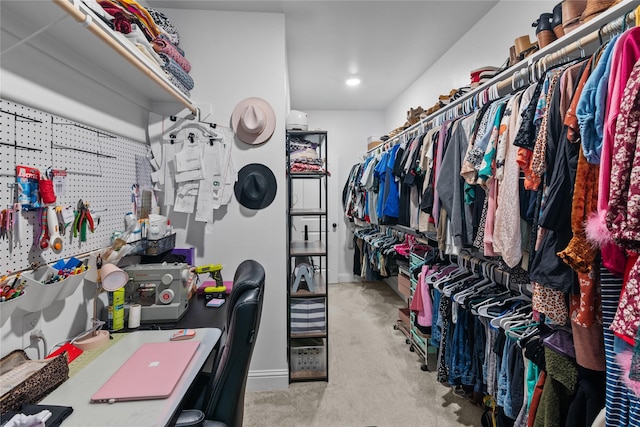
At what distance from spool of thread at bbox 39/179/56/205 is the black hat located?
113 centimetres

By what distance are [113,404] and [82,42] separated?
136 cm

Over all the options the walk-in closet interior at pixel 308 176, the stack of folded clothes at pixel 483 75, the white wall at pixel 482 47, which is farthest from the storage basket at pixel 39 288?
the white wall at pixel 482 47

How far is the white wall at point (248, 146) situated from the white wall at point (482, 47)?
4.87ft

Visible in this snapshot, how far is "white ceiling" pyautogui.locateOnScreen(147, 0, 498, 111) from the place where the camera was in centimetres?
221

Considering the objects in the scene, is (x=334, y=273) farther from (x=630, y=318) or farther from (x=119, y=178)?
(x=630, y=318)

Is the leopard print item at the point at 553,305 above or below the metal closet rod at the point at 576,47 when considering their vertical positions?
below

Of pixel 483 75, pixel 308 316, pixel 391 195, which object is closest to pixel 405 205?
pixel 391 195

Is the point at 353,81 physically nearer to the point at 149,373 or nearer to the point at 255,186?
the point at 255,186

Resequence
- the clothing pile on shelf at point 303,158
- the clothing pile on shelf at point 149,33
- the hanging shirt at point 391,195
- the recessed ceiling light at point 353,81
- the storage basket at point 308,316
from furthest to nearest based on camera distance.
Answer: the recessed ceiling light at point 353,81 → the hanging shirt at point 391,195 → the clothing pile on shelf at point 303,158 → the storage basket at point 308,316 → the clothing pile on shelf at point 149,33

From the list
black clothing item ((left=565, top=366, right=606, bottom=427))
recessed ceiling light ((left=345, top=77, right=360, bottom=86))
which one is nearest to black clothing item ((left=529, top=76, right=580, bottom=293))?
black clothing item ((left=565, top=366, right=606, bottom=427))

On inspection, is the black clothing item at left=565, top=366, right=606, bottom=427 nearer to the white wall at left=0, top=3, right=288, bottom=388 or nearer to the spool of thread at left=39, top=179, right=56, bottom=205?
the white wall at left=0, top=3, right=288, bottom=388

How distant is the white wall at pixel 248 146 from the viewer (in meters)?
2.21

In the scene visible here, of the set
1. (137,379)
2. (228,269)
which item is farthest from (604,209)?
(228,269)

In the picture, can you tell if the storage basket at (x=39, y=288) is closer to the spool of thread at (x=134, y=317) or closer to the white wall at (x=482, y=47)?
the spool of thread at (x=134, y=317)
